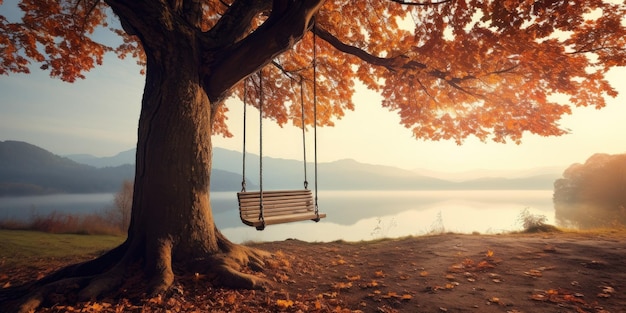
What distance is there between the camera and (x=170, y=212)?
476cm

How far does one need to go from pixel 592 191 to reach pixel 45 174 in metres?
228

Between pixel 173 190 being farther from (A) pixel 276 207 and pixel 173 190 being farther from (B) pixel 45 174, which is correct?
(B) pixel 45 174

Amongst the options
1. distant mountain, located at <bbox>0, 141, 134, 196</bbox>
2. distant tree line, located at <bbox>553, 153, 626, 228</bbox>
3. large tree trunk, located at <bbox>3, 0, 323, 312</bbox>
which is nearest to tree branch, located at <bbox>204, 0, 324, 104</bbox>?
large tree trunk, located at <bbox>3, 0, 323, 312</bbox>

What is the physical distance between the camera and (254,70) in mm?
5457

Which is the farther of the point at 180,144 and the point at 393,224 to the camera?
the point at 393,224

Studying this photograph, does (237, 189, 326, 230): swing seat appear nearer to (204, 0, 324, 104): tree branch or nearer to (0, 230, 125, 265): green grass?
(204, 0, 324, 104): tree branch

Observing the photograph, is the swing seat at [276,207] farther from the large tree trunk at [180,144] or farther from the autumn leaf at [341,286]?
the autumn leaf at [341,286]

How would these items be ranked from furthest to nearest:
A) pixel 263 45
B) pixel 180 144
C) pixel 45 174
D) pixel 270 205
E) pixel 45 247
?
pixel 45 174
pixel 45 247
pixel 270 205
pixel 263 45
pixel 180 144

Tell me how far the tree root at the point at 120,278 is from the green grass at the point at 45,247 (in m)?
3.10

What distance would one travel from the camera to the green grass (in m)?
6.99

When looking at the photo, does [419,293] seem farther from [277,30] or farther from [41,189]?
[41,189]

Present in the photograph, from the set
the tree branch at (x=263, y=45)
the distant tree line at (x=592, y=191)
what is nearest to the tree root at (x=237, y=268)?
the tree branch at (x=263, y=45)

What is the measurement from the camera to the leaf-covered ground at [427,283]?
3.80 m

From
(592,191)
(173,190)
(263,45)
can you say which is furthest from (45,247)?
(592,191)
